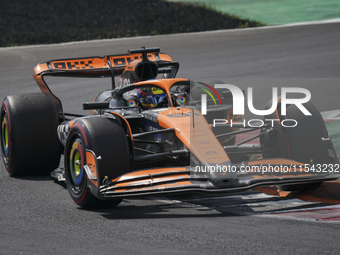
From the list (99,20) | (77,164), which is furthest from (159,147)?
(99,20)

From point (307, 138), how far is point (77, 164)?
8.04ft

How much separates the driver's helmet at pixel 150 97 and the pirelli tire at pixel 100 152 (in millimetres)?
1292

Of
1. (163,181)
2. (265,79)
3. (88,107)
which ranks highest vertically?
(88,107)

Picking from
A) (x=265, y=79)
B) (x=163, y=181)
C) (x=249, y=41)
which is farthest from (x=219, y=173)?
(x=249, y=41)

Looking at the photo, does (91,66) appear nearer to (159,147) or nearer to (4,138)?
(4,138)

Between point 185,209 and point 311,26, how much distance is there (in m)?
15.2

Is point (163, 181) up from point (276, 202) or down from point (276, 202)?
up

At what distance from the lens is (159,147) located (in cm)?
614

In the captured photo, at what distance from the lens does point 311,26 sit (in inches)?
756

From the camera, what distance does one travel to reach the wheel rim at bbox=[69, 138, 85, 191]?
18.5ft

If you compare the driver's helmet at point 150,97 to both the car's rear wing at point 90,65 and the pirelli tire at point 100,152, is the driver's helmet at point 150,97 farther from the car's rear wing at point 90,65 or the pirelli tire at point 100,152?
the car's rear wing at point 90,65

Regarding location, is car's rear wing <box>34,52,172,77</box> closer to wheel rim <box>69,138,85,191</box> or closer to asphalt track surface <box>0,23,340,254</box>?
asphalt track surface <box>0,23,340,254</box>

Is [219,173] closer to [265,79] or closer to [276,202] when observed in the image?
[276,202]

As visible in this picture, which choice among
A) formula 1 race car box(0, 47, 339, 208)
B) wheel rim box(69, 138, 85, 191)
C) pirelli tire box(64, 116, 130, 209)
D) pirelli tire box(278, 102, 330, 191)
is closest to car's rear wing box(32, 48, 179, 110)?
formula 1 race car box(0, 47, 339, 208)
